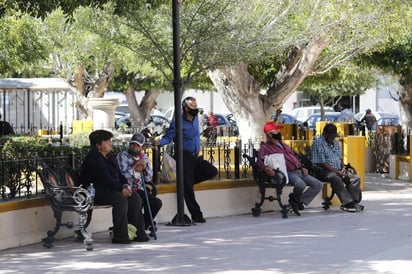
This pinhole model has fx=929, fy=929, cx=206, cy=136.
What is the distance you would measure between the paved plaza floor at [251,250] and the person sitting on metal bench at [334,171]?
0.45 m

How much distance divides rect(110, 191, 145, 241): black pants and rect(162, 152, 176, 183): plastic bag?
75.1 inches

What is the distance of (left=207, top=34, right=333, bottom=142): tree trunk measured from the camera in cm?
2042

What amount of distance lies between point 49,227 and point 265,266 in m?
3.06

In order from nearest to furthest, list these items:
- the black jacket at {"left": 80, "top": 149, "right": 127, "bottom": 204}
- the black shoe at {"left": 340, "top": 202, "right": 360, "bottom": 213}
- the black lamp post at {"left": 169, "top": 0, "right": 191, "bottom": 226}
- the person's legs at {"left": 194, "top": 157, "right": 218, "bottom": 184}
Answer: the black jacket at {"left": 80, "top": 149, "right": 127, "bottom": 204} < the black lamp post at {"left": 169, "top": 0, "right": 191, "bottom": 226} < the person's legs at {"left": 194, "top": 157, "right": 218, "bottom": 184} < the black shoe at {"left": 340, "top": 202, "right": 360, "bottom": 213}

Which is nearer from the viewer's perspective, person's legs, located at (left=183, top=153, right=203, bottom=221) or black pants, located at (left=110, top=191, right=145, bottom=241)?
black pants, located at (left=110, top=191, right=145, bottom=241)

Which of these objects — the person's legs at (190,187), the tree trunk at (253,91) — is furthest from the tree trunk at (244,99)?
the person's legs at (190,187)

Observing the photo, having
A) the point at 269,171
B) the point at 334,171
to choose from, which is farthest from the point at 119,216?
the point at 334,171

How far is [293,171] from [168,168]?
193 centimetres

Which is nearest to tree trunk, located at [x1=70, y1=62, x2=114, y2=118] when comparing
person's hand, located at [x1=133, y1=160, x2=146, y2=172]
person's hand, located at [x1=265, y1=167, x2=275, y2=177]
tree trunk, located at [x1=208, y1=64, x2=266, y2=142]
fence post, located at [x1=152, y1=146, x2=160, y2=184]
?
tree trunk, located at [x1=208, y1=64, x2=266, y2=142]

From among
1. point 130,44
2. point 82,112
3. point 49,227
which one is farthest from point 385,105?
point 49,227

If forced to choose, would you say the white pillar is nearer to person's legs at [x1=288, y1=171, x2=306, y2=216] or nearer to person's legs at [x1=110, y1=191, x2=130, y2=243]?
person's legs at [x1=288, y1=171, x2=306, y2=216]

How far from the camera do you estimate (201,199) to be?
13352 millimetres

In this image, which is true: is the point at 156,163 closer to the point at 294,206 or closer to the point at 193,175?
the point at 193,175

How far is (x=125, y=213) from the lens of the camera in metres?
10.6
